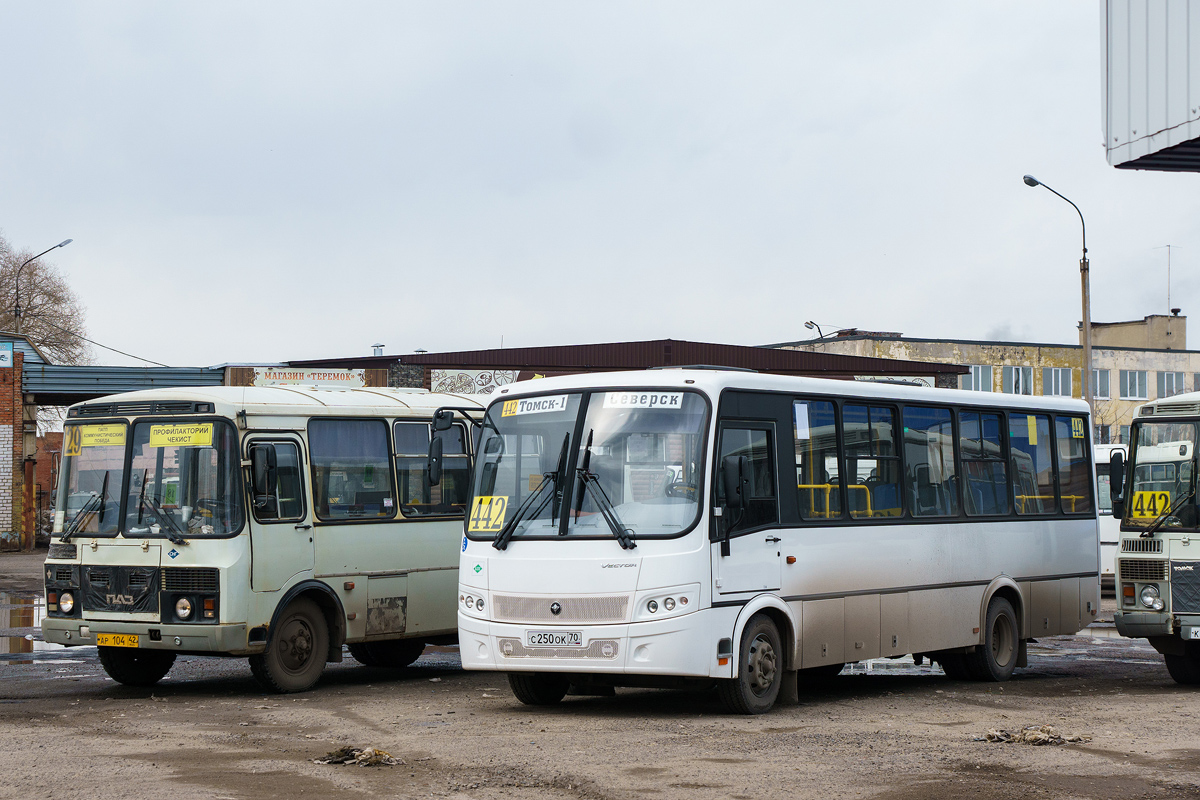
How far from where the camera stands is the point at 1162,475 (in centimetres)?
1446

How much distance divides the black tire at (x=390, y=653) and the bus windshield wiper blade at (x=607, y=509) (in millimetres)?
5289

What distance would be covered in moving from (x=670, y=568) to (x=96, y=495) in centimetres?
572

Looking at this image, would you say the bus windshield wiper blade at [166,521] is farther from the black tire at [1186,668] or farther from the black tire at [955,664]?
the black tire at [1186,668]

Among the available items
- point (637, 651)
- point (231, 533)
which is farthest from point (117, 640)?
point (637, 651)

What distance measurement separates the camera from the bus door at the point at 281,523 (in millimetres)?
12992

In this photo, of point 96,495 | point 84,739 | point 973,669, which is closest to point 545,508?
point 84,739

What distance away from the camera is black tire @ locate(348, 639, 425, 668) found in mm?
16047

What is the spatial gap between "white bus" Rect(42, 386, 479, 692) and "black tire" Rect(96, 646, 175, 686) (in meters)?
0.01

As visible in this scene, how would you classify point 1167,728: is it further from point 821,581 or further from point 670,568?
point 670,568

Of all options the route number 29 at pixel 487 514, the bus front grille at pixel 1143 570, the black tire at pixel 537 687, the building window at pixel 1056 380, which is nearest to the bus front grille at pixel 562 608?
the route number 29 at pixel 487 514

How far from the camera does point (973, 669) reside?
1489 cm

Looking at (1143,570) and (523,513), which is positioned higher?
(523,513)

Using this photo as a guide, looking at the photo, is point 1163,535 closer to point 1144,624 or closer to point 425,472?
point 1144,624

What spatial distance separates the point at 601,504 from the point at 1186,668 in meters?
7.05
